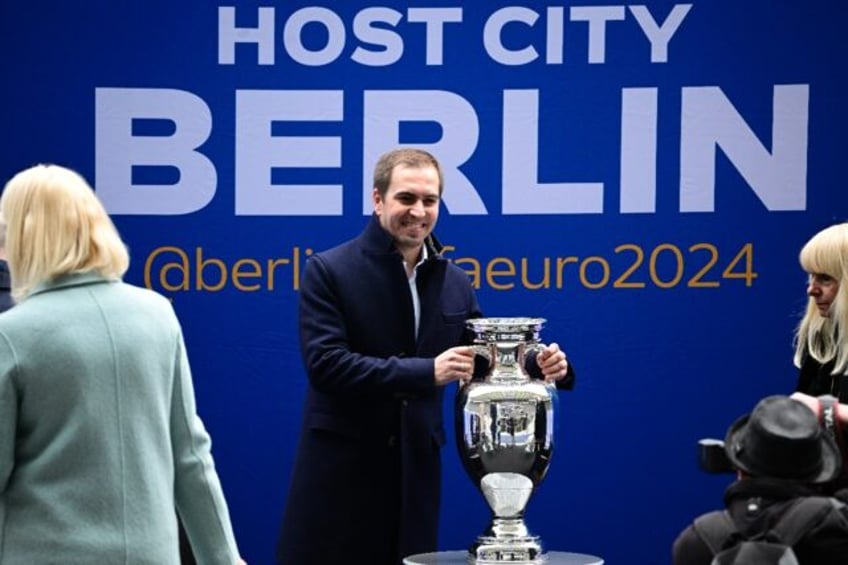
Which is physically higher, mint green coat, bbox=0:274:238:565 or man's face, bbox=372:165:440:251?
man's face, bbox=372:165:440:251

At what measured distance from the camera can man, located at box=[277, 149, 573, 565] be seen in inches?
175

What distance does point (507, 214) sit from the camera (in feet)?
19.3

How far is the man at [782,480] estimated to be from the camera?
2.67 m

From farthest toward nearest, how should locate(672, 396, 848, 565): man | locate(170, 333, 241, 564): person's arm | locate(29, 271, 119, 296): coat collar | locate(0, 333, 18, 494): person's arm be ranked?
locate(170, 333, 241, 564): person's arm
locate(29, 271, 119, 296): coat collar
locate(0, 333, 18, 494): person's arm
locate(672, 396, 848, 565): man

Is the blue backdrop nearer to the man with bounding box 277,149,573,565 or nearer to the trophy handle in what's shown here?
the man with bounding box 277,149,573,565

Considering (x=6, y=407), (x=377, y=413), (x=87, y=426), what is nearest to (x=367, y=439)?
(x=377, y=413)

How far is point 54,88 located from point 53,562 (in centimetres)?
310

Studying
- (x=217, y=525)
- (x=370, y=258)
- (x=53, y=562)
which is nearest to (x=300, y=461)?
(x=370, y=258)

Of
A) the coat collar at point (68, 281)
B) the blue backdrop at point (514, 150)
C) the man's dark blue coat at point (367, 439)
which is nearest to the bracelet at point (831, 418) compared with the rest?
the coat collar at point (68, 281)

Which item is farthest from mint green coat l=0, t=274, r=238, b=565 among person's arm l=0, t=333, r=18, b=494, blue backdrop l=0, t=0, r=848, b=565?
blue backdrop l=0, t=0, r=848, b=565

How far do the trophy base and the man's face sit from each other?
80cm

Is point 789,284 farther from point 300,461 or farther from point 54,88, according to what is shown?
point 54,88

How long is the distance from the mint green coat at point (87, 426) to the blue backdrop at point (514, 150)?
103 inches

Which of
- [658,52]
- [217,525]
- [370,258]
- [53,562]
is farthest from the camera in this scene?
[658,52]
